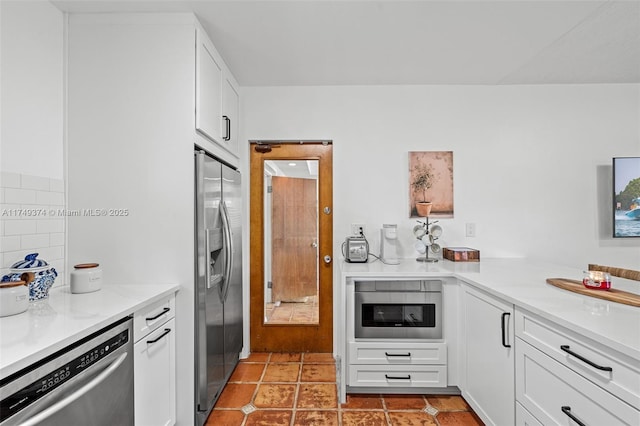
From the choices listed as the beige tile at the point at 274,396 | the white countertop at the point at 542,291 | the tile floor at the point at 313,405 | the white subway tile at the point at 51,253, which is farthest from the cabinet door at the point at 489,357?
the white subway tile at the point at 51,253

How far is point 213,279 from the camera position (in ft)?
6.53

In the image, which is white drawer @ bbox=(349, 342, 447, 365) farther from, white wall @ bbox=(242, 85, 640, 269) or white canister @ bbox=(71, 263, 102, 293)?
white canister @ bbox=(71, 263, 102, 293)

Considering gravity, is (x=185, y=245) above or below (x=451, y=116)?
below

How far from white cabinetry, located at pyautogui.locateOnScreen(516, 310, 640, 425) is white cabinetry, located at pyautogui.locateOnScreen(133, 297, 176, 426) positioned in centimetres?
179

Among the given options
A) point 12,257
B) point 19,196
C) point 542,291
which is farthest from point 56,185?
point 542,291

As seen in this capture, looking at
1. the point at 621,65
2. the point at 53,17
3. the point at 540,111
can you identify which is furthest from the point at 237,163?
the point at 621,65

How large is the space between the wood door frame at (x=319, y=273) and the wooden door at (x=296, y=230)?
0.22 ft

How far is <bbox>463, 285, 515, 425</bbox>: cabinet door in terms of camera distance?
63.0 inches

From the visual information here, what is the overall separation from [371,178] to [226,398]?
6.82 feet

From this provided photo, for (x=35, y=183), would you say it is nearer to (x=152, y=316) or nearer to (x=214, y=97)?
(x=152, y=316)

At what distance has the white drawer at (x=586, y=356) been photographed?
98 cm

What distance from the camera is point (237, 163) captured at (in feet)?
9.03

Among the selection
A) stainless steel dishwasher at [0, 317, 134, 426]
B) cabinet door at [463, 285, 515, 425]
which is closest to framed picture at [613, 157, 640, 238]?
cabinet door at [463, 285, 515, 425]

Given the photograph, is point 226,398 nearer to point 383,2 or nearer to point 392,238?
point 392,238
